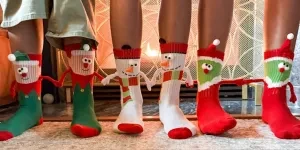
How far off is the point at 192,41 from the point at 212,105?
59cm

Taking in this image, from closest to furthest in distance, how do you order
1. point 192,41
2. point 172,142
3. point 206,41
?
point 172,142 → point 206,41 → point 192,41

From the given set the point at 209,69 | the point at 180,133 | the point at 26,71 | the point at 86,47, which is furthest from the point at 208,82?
the point at 26,71

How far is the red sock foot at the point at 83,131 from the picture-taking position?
88 centimetres

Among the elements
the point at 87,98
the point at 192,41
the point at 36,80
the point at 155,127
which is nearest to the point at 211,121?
the point at 155,127

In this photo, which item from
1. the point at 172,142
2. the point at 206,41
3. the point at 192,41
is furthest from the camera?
the point at 192,41

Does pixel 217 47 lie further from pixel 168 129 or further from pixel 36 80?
pixel 36 80

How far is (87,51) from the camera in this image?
3.13ft

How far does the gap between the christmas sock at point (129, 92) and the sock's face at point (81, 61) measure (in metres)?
0.07

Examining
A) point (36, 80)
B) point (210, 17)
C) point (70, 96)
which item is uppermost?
point (210, 17)

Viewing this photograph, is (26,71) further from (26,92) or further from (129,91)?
(129,91)

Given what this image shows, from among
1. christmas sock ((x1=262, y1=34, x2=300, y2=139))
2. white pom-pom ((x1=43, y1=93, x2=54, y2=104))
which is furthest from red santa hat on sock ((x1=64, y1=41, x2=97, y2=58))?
white pom-pom ((x1=43, y1=93, x2=54, y2=104))

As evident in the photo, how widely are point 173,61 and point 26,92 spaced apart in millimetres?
→ 385

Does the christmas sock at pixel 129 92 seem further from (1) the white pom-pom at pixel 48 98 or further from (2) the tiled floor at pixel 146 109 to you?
(1) the white pom-pom at pixel 48 98

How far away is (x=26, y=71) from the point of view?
94 cm
